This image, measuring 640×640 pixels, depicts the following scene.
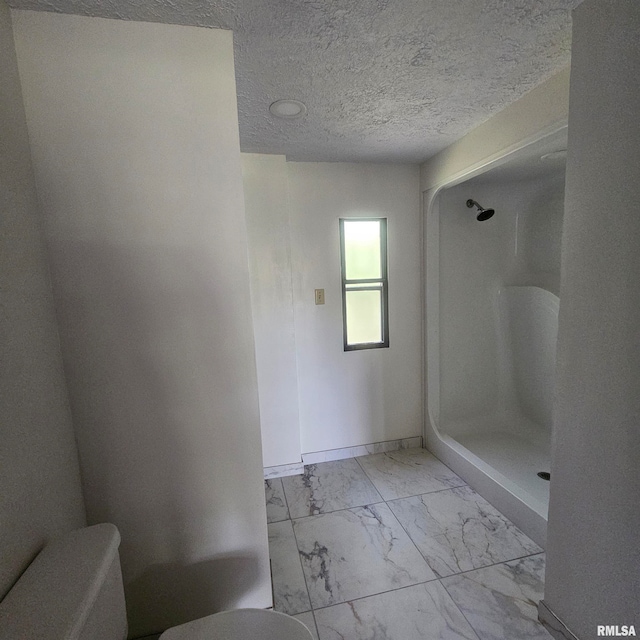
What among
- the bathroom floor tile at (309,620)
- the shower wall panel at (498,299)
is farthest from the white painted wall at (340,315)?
the bathroom floor tile at (309,620)

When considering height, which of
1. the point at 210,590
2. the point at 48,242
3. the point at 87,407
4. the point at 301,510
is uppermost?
the point at 48,242

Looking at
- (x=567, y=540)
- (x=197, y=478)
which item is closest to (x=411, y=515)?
(x=567, y=540)

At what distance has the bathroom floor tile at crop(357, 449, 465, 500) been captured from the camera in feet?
6.66

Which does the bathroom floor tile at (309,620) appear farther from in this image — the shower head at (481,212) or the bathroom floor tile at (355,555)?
the shower head at (481,212)

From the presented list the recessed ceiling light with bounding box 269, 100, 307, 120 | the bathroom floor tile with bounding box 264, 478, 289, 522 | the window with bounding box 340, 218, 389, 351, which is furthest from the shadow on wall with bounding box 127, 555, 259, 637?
the recessed ceiling light with bounding box 269, 100, 307, 120

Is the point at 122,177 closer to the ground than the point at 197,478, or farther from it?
farther from it

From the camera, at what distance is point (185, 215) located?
1013 mm

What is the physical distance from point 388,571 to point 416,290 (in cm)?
178

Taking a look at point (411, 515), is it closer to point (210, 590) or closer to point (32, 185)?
point (210, 590)

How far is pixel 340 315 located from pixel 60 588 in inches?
74.1

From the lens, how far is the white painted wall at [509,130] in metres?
1.26

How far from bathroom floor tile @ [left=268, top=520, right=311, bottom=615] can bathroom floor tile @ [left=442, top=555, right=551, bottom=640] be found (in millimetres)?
666

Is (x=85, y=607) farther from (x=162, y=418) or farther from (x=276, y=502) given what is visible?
(x=276, y=502)

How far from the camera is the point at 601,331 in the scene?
96 cm
